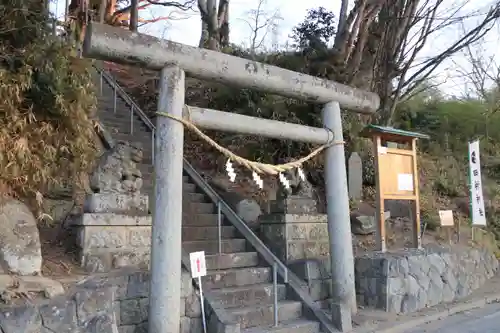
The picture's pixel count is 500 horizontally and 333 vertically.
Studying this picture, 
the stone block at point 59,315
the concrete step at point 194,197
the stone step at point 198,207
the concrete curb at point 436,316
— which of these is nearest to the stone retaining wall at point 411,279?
the concrete curb at point 436,316

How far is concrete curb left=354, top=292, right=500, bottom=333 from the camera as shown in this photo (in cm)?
622

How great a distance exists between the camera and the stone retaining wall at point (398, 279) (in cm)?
705

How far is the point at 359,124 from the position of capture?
11.3m

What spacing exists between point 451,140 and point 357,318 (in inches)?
479

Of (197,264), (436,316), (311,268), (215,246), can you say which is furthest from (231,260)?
(436,316)

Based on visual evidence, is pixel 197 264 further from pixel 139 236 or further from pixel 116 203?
pixel 116 203

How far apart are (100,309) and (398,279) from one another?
15.6 feet

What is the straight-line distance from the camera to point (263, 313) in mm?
5977

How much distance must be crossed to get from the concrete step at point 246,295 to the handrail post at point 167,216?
102cm

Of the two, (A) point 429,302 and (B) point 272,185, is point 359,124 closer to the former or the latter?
(B) point 272,185

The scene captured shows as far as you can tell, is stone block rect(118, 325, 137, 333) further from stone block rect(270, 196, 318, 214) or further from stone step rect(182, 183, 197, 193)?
stone step rect(182, 183, 197, 193)

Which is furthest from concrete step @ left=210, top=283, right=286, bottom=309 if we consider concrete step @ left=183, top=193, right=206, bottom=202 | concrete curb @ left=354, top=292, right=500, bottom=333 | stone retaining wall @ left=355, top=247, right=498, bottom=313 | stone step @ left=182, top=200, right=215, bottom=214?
concrete step @ left=183, top=193, right=206, bottom=202

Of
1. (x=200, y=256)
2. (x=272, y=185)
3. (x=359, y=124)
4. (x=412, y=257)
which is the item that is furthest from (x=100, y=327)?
(x=359, y=124)

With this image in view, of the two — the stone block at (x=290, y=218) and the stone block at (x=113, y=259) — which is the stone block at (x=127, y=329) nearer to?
the stone block at (x=113, y=259)
